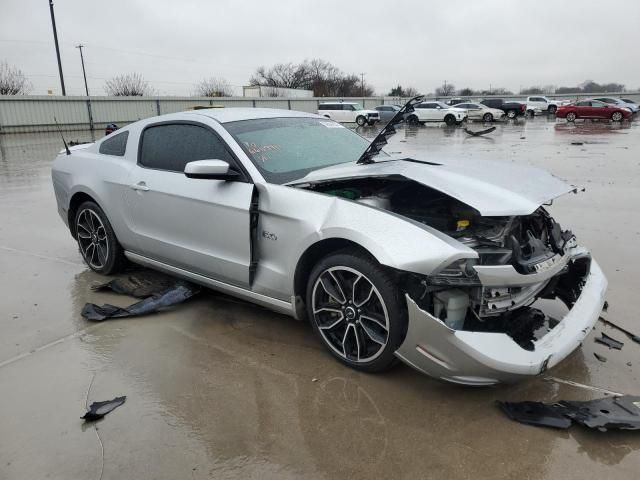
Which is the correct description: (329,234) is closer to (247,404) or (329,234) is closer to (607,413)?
(247,404)

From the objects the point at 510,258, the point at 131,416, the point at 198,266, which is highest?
the point at 510,258

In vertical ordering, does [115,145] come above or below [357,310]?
above

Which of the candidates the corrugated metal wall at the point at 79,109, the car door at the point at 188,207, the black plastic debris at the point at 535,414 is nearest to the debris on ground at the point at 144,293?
the car door at the point at 188,207

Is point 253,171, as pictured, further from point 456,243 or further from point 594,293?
point 594,293

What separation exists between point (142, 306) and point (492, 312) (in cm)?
274

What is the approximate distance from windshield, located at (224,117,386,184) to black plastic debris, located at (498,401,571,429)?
6.47 ft

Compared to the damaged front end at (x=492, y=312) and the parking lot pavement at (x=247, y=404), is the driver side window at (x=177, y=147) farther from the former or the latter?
the damaged front end at (x=492, y=312)

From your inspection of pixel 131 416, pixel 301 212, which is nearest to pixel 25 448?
pixel 131 416

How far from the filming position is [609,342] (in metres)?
3.31

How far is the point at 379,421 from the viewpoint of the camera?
2.63 m

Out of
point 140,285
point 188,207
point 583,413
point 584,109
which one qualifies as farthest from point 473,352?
point 584,109

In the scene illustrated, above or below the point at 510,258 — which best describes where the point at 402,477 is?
below

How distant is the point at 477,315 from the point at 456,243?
405 millimetres

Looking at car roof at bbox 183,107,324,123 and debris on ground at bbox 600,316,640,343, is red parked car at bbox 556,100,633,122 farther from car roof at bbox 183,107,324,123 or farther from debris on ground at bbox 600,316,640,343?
car roof at bbox 183,107,324,123
